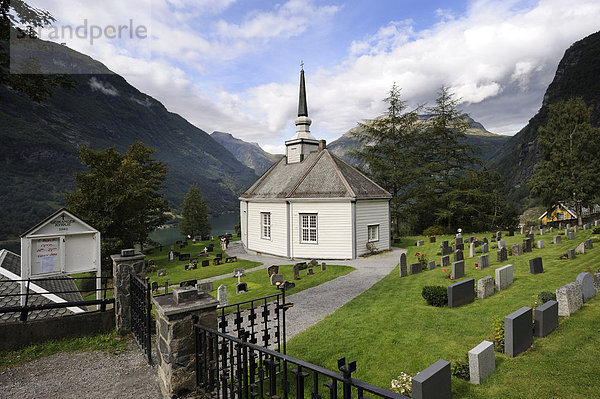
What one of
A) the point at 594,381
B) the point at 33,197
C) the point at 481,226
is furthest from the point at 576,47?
the point at 33,197

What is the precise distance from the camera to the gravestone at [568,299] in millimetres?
7633

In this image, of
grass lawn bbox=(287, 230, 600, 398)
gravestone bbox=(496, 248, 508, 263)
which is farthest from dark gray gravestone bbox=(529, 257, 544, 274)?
gravestone bbox=(496, 248, 508, 263)

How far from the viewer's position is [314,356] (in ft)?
22.8

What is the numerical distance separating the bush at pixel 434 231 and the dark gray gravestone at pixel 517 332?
89.1ft

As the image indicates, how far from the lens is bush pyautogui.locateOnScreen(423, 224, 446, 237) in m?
32.0

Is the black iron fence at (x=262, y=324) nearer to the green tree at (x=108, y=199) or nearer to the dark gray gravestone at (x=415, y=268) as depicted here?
the dark gray gravestone at (x=415, y=268)

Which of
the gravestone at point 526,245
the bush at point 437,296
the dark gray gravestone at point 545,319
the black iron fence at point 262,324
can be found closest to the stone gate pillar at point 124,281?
the black iron fence at point 262,324

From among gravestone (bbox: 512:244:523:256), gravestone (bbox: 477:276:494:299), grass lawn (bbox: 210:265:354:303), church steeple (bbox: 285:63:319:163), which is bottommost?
grass lawn (bbox: 210:265:354:303)

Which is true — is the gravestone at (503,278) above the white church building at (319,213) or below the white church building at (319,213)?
below

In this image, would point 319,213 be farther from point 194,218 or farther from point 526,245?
point 194,218

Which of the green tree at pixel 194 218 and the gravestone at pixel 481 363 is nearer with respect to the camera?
the gravestone at pixel 481 363

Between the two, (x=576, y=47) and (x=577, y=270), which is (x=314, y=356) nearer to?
(x=577, y=270)

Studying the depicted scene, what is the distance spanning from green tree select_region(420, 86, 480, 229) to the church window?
1819 centimetres

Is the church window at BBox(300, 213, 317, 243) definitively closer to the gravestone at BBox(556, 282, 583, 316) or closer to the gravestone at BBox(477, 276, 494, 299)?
the gravestone at BBox(477, 276, 494, 299)
